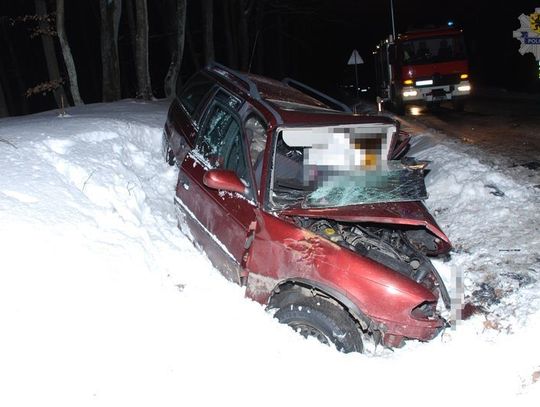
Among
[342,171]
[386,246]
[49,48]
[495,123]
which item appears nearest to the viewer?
[386,246]

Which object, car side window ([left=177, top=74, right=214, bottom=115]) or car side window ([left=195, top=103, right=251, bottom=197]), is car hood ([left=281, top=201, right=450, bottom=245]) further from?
car side window ([left=177, top=74, right=214, bottom=115])

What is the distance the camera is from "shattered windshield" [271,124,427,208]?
4.10 meters

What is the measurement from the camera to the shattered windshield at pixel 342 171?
13.5 feet

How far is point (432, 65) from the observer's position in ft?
48.3

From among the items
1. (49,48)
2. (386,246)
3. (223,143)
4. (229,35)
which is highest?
(229,35)

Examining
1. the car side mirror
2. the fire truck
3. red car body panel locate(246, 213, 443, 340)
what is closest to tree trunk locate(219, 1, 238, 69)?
the fire truck

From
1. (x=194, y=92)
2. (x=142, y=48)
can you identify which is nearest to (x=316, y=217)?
(x=194, y=92)

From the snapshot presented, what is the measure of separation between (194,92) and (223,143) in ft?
5.46

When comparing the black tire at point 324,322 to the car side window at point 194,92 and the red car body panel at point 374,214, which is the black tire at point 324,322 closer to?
A: the red car body panel at point 374,214

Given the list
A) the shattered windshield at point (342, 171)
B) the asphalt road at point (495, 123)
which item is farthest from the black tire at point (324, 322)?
the asphalt road at point (495, 123)

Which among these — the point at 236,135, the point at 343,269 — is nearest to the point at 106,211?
the point at 236,135

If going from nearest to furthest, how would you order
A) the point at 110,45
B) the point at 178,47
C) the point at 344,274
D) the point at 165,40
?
the point at 344,274 → the point at 110,45 → the point at 178,47 → the point at 165,40

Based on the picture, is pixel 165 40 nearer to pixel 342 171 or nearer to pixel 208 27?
pixel 208 27

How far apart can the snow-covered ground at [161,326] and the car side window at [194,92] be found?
4.17ft
